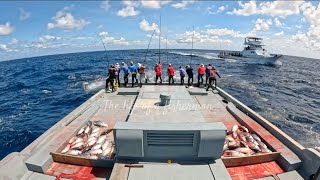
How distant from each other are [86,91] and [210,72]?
18.1 metres

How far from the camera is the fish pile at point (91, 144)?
778 centimetres

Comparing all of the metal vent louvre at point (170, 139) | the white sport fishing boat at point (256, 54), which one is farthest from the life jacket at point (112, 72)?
the white sport fishing boat at point (256, 54)

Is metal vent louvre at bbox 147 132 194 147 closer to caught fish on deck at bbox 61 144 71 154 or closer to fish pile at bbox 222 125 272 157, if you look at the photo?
fish pile at bbox 222 125 272 157

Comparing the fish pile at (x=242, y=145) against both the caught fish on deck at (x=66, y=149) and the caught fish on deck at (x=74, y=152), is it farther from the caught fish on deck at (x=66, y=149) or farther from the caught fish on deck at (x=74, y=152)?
the caught fish on deck at (x=66, y=149)

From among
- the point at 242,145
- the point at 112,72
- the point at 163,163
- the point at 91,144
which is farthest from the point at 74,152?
the point at 112,72

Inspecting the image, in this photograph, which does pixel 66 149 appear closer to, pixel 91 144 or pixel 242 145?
pixel 91 144

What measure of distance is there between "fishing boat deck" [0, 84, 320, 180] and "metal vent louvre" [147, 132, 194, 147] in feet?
2.00

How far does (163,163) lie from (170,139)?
0.76m

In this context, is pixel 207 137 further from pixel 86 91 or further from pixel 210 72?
pixel 86 91

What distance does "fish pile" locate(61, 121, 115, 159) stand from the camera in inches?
306

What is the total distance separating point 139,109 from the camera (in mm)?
9570

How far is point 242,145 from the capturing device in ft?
27.8

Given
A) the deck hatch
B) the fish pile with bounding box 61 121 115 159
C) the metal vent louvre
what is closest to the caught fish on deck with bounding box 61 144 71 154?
the fish pile with bounding box 61 121 115 159

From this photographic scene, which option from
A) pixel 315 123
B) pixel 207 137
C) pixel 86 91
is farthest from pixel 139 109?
pixel 86 91
